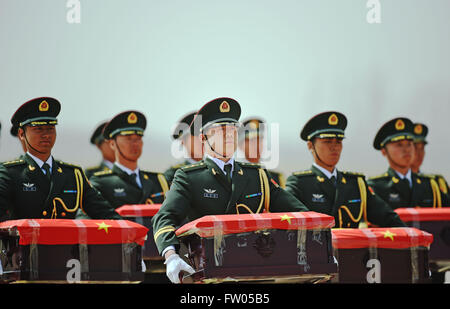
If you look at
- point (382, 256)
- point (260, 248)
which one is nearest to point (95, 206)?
point (260, 248)

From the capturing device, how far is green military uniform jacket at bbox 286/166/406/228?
6070 mm

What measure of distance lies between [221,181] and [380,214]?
1.91 meters

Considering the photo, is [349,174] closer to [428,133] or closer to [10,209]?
[428,133]

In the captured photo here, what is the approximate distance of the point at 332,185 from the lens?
6168 mm

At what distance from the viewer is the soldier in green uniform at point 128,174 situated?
693 cm

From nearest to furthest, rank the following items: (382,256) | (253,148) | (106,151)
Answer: (382,256) → (253,148) → (106,151)

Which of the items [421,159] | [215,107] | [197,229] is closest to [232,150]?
[215,107]

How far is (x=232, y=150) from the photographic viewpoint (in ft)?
16.3

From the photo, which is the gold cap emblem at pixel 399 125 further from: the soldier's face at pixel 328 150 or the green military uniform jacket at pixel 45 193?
the green military uniform jacket at pixel 45 193

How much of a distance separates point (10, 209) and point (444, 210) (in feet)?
13.5

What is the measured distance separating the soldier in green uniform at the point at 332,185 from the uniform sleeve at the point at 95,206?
1.86 metres

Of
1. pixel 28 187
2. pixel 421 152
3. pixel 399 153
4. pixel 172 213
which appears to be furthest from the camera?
pixel 421 152

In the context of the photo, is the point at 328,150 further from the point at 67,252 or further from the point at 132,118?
the point at 67,252

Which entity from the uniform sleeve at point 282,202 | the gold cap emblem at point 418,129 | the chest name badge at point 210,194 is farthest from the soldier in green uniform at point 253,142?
the chest name badge at point 210,194
